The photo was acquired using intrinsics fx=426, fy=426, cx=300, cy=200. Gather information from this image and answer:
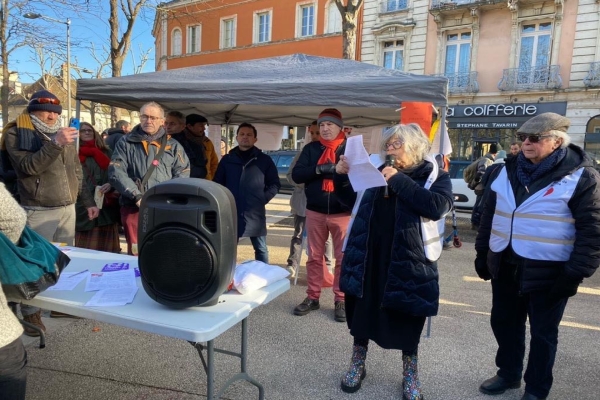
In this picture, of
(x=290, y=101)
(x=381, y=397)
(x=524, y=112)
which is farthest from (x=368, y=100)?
(x=524, y=112)

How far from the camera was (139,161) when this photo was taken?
346cm

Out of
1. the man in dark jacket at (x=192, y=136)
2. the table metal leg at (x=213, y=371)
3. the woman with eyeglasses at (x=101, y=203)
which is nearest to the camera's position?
the table metal leg at (x=213, y=371)

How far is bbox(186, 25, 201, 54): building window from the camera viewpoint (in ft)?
91.0

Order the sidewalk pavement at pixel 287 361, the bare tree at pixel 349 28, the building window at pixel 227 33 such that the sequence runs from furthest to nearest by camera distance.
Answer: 1. the building window at pixel 227 33
2. the bare tree at pixel 349 28
3. the sidewalk pavement at pixel 287 361

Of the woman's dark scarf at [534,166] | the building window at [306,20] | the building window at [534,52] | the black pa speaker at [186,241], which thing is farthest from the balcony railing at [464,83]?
the black pa speaker at [186,241]

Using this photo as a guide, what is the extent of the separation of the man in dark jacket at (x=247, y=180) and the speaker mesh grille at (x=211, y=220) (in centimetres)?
246

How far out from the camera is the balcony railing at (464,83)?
722 inches

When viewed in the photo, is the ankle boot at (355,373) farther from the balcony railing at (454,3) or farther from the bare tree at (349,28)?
the balcony railing at (454,3)

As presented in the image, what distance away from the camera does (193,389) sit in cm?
257

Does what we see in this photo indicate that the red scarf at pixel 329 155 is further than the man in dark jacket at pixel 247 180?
No

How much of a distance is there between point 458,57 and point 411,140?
741 inches

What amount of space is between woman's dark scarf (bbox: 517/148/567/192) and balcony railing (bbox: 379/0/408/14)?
1979 cm

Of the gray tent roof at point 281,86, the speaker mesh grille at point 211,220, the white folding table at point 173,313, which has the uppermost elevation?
the gray tent roof at point 281,86

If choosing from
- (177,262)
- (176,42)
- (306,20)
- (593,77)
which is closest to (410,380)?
(177,262)
